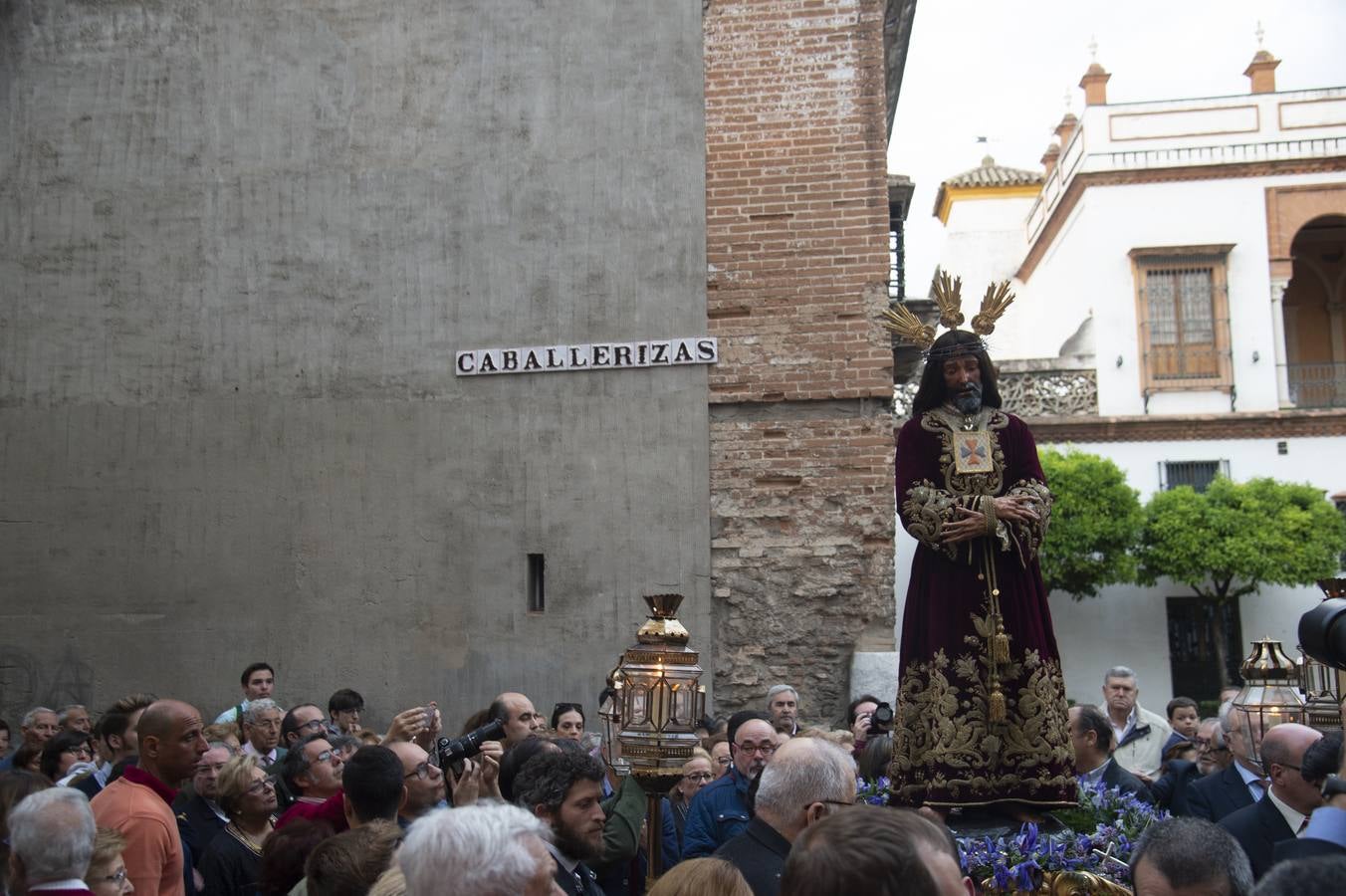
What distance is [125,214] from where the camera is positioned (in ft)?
40.9

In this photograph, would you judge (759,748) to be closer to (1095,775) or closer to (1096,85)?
(1095,775)

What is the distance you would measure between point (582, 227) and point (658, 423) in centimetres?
182

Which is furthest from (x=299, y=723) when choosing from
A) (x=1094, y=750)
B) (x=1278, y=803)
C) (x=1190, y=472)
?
(x=1190, y=472)

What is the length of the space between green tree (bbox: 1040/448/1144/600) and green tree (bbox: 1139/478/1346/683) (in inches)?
19.8

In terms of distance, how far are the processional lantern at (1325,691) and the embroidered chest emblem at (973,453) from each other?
1386mm

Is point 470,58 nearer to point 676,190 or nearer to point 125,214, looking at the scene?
point 676,190

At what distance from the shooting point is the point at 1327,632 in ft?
12.1

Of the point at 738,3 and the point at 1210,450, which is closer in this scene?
the point at 738,3

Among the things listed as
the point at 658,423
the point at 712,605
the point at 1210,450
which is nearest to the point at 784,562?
the point at 712,605

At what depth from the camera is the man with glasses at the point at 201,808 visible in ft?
19.8

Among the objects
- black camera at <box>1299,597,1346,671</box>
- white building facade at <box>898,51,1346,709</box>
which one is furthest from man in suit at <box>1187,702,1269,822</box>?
white building facade at <box>898,51,1346,709</box>

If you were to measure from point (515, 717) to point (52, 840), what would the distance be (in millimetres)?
2832

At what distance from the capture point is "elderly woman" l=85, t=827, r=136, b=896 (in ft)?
14.5

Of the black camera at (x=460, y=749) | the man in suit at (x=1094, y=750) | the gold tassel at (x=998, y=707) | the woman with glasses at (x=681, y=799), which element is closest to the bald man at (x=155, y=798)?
the black camera at (x=460, y=749)
